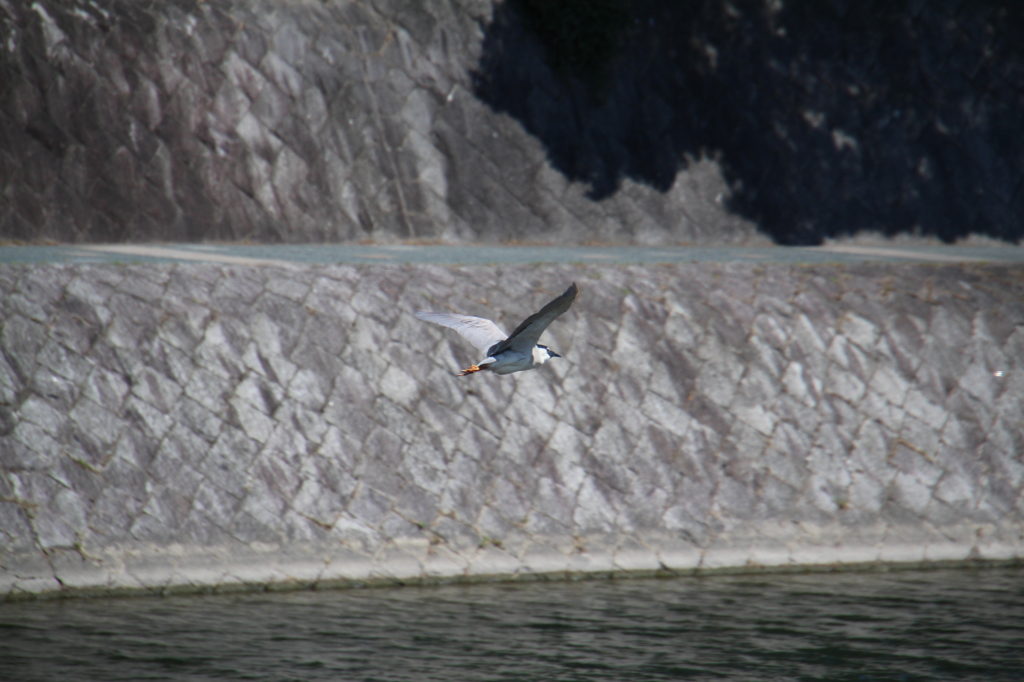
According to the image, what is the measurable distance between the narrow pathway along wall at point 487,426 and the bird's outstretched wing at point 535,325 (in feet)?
10.7

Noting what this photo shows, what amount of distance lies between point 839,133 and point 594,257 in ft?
22.0

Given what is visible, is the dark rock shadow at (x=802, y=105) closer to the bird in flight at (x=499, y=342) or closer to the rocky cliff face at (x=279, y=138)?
the rocky cliff face at (x=279, y=138)

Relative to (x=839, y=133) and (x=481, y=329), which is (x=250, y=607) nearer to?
(x=481, y=329)

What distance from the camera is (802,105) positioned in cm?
1967

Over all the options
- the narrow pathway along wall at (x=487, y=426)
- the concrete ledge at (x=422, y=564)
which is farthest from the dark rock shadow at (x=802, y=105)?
the concrete ledge at (x=422, y=564)

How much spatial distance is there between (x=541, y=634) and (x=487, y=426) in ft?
9.02

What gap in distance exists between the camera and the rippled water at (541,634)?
8766 millimetres

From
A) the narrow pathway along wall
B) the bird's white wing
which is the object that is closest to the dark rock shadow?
the narrow pathway along wall

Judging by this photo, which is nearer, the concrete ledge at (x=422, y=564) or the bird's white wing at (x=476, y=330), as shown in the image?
the bird's white wing at (x=476, y=330)

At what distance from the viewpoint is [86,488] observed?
410 inches

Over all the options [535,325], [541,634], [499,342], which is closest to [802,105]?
[499,342]

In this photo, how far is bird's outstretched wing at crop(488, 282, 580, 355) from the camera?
6.81m

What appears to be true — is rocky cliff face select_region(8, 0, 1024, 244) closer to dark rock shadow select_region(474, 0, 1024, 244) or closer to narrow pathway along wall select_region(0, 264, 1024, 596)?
dark rock shadow select_region(474, 0, 1024, 244)

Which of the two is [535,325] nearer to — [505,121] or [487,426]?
[487,426]
